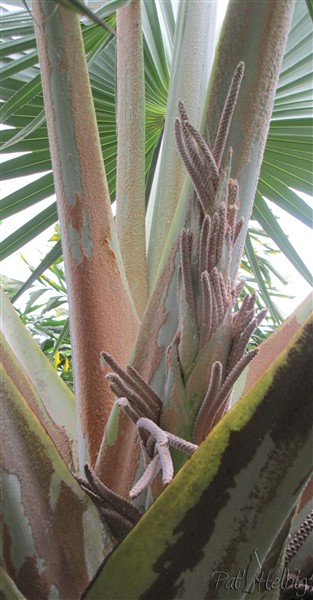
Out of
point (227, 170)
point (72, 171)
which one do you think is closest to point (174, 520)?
point (227, 170)

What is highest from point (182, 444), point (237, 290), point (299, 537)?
point (237, 290)

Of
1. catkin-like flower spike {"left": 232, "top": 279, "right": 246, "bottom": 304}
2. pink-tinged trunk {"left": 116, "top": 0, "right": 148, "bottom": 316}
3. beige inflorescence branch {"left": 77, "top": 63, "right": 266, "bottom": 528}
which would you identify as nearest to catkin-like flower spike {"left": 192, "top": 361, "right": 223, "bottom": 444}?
beige inflorescence branch {"left": 77, "top": 63, "right": 266, "bottom": 528}

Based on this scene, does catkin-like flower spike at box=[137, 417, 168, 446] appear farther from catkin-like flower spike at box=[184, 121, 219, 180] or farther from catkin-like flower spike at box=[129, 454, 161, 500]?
catkin-like flower spike at box=[184, 121, 219, 180]

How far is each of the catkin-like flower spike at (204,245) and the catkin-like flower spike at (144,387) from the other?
12 cm

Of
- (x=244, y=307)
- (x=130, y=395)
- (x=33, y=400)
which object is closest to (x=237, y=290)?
(x=244, y=307)

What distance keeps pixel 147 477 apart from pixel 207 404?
0.12m

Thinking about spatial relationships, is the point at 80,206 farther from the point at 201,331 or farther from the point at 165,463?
the point at 165,463

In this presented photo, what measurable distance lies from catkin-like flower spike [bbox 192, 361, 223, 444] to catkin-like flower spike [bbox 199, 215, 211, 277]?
0.11 meters

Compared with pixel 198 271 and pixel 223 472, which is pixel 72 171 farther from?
pixel 223 472

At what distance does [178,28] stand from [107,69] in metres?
0.46

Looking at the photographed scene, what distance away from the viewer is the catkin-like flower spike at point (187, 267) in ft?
2.17

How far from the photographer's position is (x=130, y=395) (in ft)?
2.07

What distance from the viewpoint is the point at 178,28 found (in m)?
1.14
